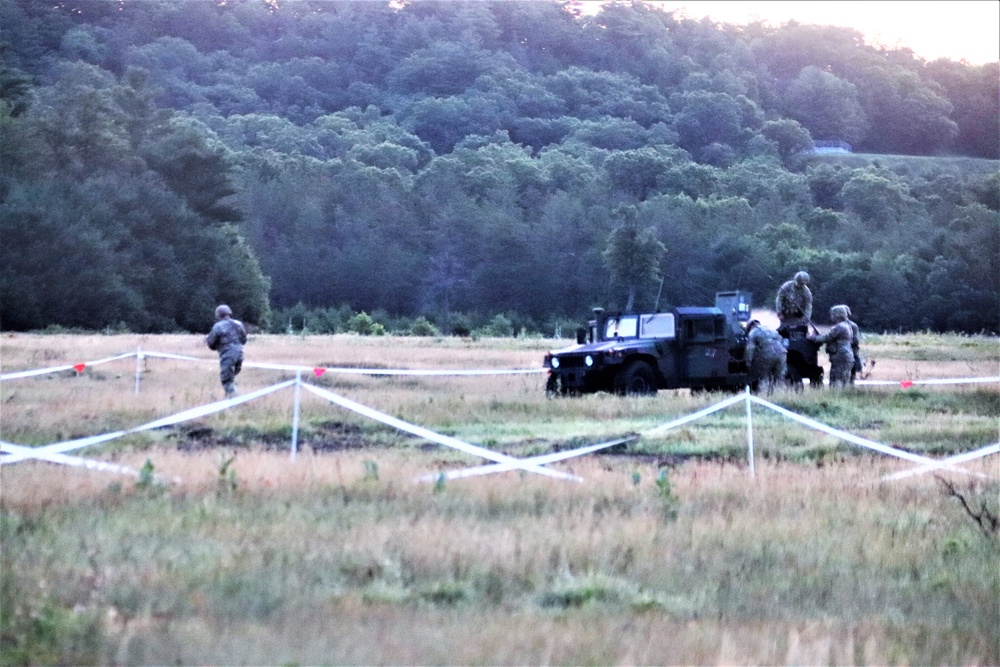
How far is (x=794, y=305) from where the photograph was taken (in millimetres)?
25203

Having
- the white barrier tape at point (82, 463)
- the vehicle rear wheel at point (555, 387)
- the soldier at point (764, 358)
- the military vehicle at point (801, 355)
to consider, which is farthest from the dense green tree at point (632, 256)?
the white barrier tape at point (82, 463)

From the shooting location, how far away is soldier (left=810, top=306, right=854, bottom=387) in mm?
23922

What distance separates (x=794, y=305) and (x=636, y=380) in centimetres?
381

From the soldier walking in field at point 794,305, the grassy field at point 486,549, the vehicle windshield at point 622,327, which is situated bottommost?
the grassy field at point 486,549

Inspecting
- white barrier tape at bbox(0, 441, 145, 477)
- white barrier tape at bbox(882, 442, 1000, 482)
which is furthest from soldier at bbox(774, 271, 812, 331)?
white barrier tape at bbox(0, 441, 145, 477)

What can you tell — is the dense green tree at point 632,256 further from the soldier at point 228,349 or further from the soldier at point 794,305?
the soldier at point 228,349

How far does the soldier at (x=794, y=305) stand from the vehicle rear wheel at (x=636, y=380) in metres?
3.18

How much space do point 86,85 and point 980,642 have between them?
63.1 m

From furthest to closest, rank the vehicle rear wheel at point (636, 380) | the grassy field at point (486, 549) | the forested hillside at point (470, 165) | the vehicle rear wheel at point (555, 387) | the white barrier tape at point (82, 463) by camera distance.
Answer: the forested hillside at point (470, 165) < the vehicle rear wheel at point (555, 387) < the vehicle rear wheel at point (636, 380) < the white barrier tape at point (82, 463) < the grassy field at point (486, 549)

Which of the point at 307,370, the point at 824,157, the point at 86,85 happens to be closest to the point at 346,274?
the point at 86,85

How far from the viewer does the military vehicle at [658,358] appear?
23.0m

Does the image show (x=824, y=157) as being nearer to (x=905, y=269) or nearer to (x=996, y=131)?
(x=996, y=131)

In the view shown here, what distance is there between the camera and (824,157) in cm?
9956

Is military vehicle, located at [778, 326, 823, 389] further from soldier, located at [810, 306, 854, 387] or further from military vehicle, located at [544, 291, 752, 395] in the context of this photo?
military vehicle, located at [544, 291, 752, 395]
